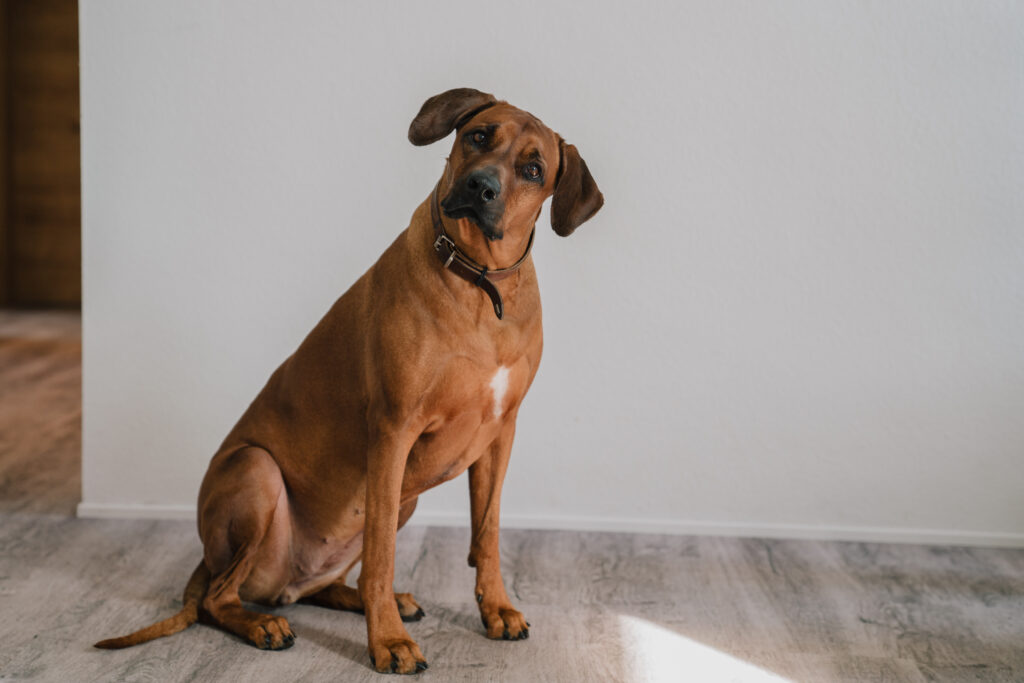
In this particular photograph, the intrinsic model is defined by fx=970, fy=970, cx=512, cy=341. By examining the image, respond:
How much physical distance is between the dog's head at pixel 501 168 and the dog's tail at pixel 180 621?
1.14m

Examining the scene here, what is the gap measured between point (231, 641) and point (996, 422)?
8.44ft

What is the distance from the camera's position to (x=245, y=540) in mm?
2320

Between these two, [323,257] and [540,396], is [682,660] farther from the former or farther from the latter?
[323,257]

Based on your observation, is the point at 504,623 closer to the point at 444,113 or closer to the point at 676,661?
the point at 676,661

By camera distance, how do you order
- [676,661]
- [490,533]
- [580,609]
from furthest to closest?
[580,609] < [490,533] < [676,661]

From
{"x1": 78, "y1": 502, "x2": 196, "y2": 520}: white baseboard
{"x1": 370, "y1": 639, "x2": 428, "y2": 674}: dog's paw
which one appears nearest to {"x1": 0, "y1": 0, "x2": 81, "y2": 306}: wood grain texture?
{"x1": 78, "y1": 502, "x2": 196, "y2": 520}: white baseboard

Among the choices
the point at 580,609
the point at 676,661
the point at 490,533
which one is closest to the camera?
the point at 676,661

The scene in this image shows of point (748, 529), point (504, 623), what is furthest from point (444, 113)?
point (748, 529)

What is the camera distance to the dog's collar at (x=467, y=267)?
217 centimetres

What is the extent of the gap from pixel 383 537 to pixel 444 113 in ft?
3.21

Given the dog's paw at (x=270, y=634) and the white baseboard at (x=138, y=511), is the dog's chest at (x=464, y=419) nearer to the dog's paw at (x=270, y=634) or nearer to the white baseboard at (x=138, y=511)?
the dog's paw at (x=270, y=634)

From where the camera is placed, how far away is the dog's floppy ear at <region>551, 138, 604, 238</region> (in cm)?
221

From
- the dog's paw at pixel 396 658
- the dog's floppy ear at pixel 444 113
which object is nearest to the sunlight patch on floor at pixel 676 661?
the dog's paw at pixel 396 658

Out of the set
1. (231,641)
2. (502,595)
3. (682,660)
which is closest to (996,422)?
(682,660)
